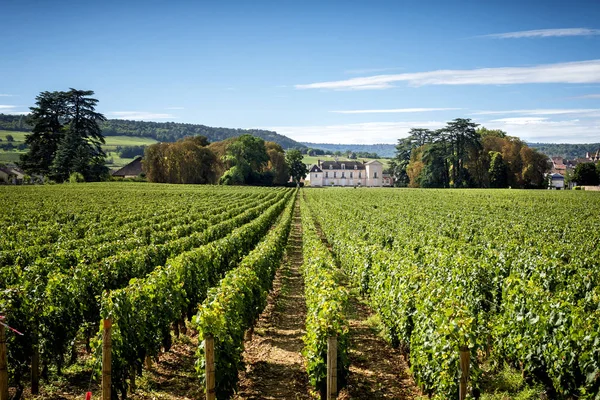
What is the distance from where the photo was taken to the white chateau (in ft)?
460

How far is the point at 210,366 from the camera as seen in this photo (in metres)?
6.59

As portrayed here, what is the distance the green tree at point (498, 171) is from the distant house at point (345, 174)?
172ft

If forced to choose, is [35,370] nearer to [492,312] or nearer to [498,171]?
[492,312]

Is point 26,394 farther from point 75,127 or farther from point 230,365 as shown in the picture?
point 75,127

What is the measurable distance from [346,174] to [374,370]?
13434 cm

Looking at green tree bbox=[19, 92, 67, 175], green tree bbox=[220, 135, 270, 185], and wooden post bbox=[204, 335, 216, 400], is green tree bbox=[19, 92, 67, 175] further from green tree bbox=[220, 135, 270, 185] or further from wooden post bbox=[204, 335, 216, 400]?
wooden post bbox=[204, 335, 216, 400]

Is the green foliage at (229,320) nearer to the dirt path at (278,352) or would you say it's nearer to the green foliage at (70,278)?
the dirt path at (278,352)

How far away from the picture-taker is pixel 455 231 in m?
21.3

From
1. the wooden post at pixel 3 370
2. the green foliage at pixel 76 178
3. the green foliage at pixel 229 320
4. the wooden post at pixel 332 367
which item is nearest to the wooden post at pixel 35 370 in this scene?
the wooden post at pixel 3 370

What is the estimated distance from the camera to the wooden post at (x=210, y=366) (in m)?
6.54

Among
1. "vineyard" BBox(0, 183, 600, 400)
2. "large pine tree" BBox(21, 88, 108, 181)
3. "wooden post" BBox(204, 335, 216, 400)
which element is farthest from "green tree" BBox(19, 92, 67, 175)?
"wooden post" BBox(204, 335, 216, 400)

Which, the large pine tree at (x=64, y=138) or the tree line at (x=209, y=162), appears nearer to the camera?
the large pine tree at (x=64, y=138)

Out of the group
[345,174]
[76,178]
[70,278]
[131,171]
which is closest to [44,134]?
[76,178]

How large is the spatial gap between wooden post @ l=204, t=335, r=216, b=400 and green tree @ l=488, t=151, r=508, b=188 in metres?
91.3
